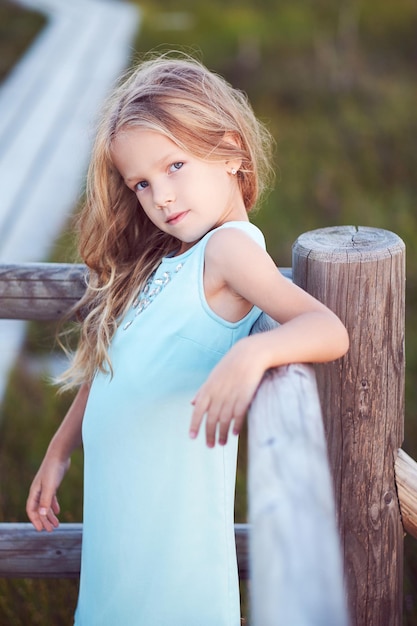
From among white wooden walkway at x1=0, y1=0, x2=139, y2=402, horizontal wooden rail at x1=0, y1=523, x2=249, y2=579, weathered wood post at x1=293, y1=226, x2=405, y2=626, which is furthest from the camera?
white wooden walkway at x1=0, y1=0, x2=139, y2=402

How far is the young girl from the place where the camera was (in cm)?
138

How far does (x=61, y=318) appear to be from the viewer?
1782 mm

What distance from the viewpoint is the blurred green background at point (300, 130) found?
108 inches

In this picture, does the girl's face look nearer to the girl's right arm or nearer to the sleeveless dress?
the sleeveless dress

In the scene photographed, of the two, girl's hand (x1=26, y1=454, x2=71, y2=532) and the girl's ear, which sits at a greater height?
the girl's ear

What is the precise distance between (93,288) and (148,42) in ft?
29.5

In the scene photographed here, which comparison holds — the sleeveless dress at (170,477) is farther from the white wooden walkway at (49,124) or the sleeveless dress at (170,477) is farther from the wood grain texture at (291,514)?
the white wooden walkway at (49,124)

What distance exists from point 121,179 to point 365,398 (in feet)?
1.96

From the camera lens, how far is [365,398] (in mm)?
1507

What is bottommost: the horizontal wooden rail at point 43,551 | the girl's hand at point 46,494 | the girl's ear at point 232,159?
the horizontal wooden rail at point 43,551

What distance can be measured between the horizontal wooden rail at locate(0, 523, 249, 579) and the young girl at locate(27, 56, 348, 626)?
0.28 m

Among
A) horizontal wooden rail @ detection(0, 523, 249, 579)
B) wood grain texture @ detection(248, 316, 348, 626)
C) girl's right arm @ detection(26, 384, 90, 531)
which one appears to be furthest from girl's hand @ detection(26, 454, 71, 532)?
wood grain texture @ detection(248, 316, 348, 626)

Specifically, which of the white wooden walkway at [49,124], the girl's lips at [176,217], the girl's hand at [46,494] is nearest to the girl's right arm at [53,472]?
the girl's hand at [46,494]

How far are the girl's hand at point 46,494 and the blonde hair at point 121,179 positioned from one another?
18 cm
